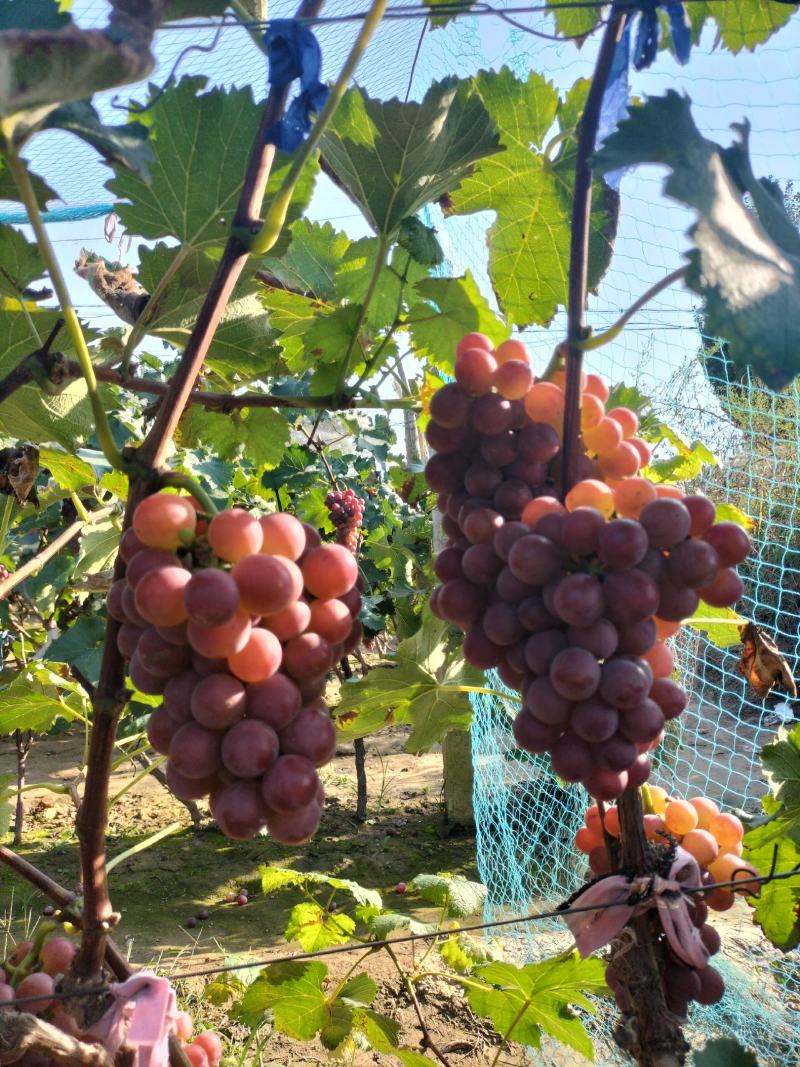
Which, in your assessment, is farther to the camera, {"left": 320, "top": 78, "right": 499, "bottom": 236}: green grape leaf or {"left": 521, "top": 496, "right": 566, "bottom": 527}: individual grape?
{"left": 320, "top": 78, "right": 499, "bottom": 236}: green grape leaf

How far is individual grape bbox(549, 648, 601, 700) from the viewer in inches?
26.8

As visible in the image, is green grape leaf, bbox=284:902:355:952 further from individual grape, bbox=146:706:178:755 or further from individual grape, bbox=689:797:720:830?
individual grape, bbox=146:706:178:755

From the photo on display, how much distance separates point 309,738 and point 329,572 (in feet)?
0.41

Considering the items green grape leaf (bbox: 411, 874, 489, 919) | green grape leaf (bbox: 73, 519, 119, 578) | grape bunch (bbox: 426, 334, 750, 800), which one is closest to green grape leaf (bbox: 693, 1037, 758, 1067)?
grape bunch (bbox: 426, 334, 750, 800)

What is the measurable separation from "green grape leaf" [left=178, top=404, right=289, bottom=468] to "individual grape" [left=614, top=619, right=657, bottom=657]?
2.36 ft

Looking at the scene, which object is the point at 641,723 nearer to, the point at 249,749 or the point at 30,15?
the point at 249,749

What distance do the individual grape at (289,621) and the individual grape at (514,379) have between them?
0.28 meters

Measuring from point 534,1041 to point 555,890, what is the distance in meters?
1.69

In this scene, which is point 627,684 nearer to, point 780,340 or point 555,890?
point 780,340

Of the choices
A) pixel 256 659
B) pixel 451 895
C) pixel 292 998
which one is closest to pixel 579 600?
pixel 256 659

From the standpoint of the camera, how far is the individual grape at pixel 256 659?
0.63 meters

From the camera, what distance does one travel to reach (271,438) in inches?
52.1

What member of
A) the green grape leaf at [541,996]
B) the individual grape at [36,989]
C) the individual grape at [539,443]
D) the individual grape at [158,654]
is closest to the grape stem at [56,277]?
the individual grape at [158,654]

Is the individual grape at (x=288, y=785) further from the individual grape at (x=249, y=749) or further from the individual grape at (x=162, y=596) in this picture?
the individual grape at (x=162, y=596)
